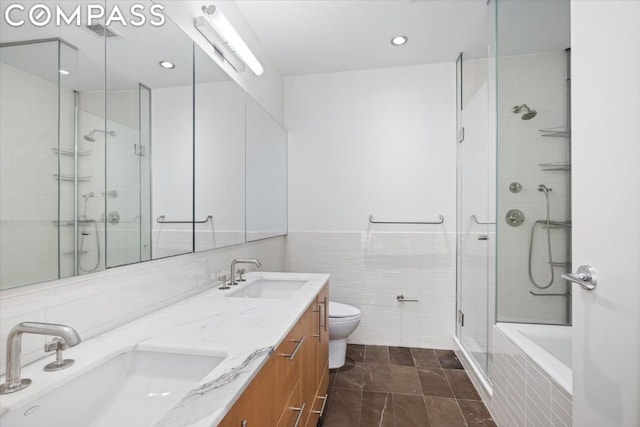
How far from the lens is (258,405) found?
84 cm

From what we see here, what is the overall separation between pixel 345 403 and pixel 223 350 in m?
1.43

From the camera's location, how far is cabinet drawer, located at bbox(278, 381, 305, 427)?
1.08m

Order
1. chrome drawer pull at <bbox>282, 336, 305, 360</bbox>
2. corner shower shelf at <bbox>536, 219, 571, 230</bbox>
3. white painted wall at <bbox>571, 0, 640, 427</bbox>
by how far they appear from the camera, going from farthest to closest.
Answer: corner shower shelf at <bbox>536, 219, 571, 230</bbox>
chrome drawer pull at <bbox>282, 336, 305, 360</bbox>
white painted wall at <bbox>571, 0, 640, 427</bbox>

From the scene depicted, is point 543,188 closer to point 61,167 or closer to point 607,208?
point 607,208

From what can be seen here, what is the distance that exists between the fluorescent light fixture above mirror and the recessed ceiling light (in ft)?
3.78

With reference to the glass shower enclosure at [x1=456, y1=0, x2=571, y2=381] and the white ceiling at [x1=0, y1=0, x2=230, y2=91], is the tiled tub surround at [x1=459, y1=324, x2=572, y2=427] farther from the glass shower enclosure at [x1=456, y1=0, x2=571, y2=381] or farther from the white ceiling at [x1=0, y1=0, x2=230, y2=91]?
the white ceiling at [x1=0, y1=0, x2=230, y2=91]

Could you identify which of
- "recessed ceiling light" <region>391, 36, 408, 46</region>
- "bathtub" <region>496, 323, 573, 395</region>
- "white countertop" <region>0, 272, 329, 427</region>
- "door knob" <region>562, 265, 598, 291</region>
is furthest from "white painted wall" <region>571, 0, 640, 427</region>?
"recessed ceiling light" <region>391, 36, 408, 46</region>

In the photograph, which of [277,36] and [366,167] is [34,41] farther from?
[366,167]

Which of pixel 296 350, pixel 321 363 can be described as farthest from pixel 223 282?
pixel 321 363

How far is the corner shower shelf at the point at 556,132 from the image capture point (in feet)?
6.02

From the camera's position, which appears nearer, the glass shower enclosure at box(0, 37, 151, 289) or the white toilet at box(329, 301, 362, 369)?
the glass shower enclosure at box(0, 37, 151, 289)

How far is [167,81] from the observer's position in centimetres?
129

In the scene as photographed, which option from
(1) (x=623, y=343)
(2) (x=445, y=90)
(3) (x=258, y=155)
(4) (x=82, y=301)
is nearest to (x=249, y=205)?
(3) (x=258, y=155)

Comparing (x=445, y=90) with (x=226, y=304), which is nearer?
(x=226, y=304)
